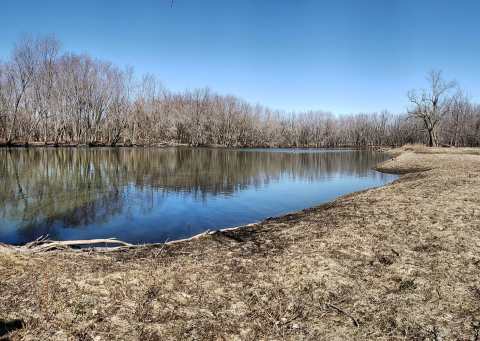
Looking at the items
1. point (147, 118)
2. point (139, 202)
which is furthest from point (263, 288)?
point (147, 118)

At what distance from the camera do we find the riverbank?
434 cm

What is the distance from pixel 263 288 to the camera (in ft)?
17.8

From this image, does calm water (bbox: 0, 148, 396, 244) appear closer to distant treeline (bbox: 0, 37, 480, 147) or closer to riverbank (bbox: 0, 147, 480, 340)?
riverbank (bbox: 0, 147, 480, 340)

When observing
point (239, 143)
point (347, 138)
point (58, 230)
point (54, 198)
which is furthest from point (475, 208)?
point (347, 138)

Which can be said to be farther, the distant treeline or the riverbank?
the distant treeline

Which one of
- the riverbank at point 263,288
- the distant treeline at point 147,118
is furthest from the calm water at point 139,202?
the distant treeline at point 147,118

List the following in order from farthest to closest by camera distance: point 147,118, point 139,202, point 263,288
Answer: point 147,118 < point 139,202 < point 263,288

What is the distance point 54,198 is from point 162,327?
1341 centimetres

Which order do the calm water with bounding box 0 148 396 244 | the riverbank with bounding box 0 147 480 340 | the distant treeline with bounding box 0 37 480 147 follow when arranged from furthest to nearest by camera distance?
the distant treeline with bounding box 0 37 480 147
the calm water with bounding box 0 148 396 244
the riverbank with bounding box 0 147 480 340

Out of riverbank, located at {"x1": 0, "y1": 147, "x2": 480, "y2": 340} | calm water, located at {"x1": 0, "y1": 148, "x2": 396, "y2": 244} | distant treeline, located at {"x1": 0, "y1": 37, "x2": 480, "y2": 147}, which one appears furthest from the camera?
distant treeline, located at {"x1": 0, "y1": 37, "x2": 480, "y2": 147}

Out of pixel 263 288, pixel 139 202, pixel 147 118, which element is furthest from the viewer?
pixel 147 118

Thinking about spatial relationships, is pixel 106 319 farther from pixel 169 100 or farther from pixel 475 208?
pixel 169 100

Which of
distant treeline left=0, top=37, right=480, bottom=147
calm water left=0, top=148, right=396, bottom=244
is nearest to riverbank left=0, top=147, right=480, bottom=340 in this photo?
calm water left=0, top=148, right=396, bottom=244

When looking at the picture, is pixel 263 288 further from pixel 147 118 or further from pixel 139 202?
pixel 147 118
